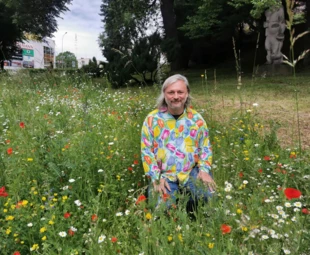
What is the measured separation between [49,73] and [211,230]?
7185 mm

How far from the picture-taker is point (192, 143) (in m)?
2.73

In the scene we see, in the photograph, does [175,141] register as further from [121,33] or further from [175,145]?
[121,33]

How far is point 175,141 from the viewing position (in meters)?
2.71

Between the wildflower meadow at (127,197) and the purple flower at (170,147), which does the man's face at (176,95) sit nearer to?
the purple flower at (170,147)

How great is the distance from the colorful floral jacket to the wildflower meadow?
208 millimetres

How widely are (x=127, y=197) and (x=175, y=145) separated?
1.89 ft

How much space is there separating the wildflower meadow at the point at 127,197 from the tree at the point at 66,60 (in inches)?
70.1

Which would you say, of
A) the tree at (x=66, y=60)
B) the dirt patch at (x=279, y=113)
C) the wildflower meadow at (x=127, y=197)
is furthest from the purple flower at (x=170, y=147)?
the tree at (x=66, y=60)

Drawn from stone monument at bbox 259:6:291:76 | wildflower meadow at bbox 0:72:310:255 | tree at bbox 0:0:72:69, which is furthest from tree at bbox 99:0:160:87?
wildflower meadow at bbox 0:72:310:255

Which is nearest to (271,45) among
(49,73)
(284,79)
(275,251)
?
(284,79)

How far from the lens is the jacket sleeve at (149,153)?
259 cm

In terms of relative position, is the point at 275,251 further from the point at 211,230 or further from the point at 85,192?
the point at 85,192

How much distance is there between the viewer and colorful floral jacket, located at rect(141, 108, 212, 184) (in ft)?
8.73

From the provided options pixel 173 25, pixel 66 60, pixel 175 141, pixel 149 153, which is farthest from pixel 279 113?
pixel 173 25
